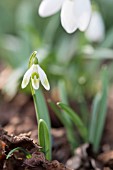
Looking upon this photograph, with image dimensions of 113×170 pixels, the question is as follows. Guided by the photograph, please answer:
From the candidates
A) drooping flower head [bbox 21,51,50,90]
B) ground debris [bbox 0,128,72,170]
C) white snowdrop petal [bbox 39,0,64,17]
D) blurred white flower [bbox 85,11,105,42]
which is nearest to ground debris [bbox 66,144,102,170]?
ground debris [bbox 0,128,72,170]

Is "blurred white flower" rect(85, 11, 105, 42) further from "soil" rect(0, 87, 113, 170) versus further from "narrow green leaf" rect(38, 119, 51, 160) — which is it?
"narrow green leaf" rect(38, 119, 51, 160)

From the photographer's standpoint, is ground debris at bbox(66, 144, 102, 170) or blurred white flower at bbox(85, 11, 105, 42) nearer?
ground debris at bbox(66, 144, 102, 170)

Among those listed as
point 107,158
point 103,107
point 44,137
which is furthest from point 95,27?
point 44,137

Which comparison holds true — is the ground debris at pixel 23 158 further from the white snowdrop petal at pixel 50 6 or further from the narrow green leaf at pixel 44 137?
the white snowdrop petal at pixel 50 6

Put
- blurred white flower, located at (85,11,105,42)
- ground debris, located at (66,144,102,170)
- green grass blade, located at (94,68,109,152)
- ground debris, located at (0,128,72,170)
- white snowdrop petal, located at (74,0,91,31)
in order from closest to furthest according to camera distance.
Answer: ground debris, located at (0,128,72,170) < white snowdrop petal, located at (74,0,91,31) < ground debris, located at (66,144,102,170) < green grass blade, located at (94,68,109,152) < blurred white flower, located at (85,11,105,42)

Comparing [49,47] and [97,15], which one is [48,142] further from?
[49,47]

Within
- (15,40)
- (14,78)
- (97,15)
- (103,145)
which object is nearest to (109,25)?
(15,40)

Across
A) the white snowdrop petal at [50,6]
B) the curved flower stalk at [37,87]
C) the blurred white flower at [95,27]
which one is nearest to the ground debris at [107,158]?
the curved flower stalk at [37,87]

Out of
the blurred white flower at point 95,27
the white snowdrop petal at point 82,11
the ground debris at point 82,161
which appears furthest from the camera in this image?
the blurred white flower at point 95,27

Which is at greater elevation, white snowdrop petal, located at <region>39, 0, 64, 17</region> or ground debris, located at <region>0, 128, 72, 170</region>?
white snowdrop petal, located at <region>39, 0, 64, 17</region>
